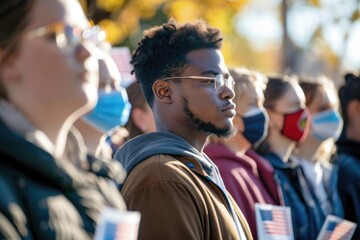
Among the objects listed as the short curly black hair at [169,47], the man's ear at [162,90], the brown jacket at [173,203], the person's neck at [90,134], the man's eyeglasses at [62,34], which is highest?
the short curly black hair at [169,47]

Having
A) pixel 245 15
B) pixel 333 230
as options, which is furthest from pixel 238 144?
pixel 245 15

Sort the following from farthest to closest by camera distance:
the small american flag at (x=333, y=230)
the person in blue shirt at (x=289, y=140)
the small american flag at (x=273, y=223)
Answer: the person in blue shirt at (x=289, y=140) < the small american flag at (x=333, y=230) < the small american flag at (x=273, y=223)

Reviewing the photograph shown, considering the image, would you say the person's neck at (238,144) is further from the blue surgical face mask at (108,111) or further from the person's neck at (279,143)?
the blue surgical face mask at (108,111)

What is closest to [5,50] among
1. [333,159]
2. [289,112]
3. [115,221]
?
[115,221]

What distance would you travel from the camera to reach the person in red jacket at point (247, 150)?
19.5ft

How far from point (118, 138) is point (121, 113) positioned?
1.13 m

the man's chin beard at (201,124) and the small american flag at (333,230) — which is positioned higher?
the man's chin beard at (201,124)

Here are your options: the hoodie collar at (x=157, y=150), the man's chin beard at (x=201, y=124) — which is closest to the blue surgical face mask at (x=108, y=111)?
the hoodie collar at (x=157, y=150)

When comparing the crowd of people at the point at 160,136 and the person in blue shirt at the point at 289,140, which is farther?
the person in blue shirt at the point at 289,140

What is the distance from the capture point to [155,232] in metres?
4.01

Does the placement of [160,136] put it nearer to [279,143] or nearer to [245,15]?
[279,143]

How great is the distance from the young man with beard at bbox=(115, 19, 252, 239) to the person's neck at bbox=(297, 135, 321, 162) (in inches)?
115

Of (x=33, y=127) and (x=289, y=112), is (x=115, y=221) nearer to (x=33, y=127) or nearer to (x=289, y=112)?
(x=33, y=127)

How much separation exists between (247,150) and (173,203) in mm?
2661
